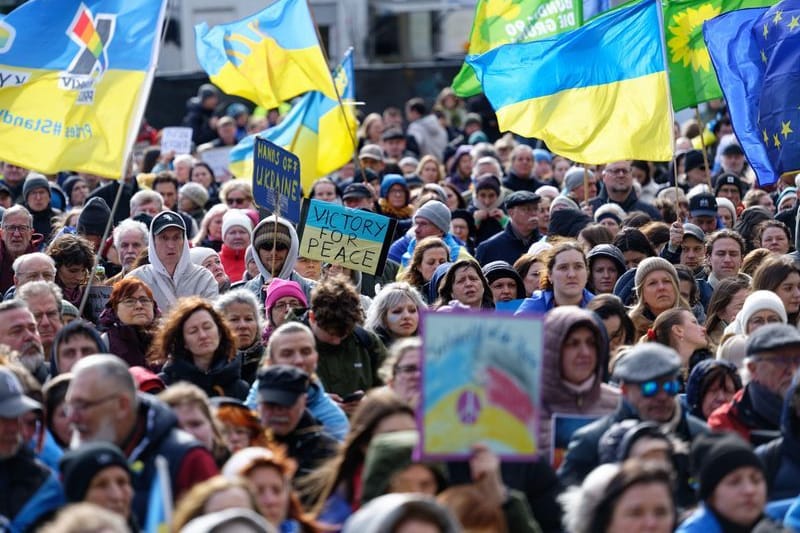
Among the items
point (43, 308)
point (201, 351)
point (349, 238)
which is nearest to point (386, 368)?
point (201, 351)

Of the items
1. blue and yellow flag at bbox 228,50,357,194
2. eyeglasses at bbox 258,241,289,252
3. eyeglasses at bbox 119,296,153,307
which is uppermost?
blue and yellow flag at bbox 228,50,357,194

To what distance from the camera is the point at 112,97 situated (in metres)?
11.8

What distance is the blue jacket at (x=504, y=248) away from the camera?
1434cm

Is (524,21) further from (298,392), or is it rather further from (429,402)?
(429,402)

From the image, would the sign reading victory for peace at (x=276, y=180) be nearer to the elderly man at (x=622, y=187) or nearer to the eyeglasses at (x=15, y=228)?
the eyeglasses at (x=15, y=228)

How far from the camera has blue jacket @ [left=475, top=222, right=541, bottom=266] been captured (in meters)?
14.3

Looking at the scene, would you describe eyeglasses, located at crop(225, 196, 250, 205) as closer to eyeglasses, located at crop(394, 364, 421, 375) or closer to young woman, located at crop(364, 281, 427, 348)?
young woman, located at crop(364, 281, 427, 348)

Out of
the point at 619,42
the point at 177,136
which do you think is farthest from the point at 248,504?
the point at 177,136

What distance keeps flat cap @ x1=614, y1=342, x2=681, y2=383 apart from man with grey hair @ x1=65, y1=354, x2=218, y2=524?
1.68 meters

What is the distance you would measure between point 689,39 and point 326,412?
23.5 ft

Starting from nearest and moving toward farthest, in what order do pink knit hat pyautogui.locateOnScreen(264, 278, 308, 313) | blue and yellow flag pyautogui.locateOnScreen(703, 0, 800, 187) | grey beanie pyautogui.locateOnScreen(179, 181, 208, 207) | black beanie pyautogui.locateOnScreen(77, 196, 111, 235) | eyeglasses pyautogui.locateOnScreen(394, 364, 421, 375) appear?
1. eyeglasses pyautogui.locateOnScreen(394, 364, 421, 375)
2. pink knit hat pyautogui.locateOnScreen(264, 278, 308, 313)
3. blue and yellow flag pyautogui.locateOnScreen(703, 0, 800, 187)
4. black beanie pyautogui.locateOnScreen(77, 196, 111, 235)
5. grey beanie pyautogui.locateOnScreen(179, 181, 208, 207)

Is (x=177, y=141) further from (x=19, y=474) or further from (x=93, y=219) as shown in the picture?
(x=19, y=474)

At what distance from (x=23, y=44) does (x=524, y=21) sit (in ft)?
16.4

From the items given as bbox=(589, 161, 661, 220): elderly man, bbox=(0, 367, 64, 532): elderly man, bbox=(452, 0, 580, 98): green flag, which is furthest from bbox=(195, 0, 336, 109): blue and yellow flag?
bbox=(0, 367, 64, 532): elderly man
